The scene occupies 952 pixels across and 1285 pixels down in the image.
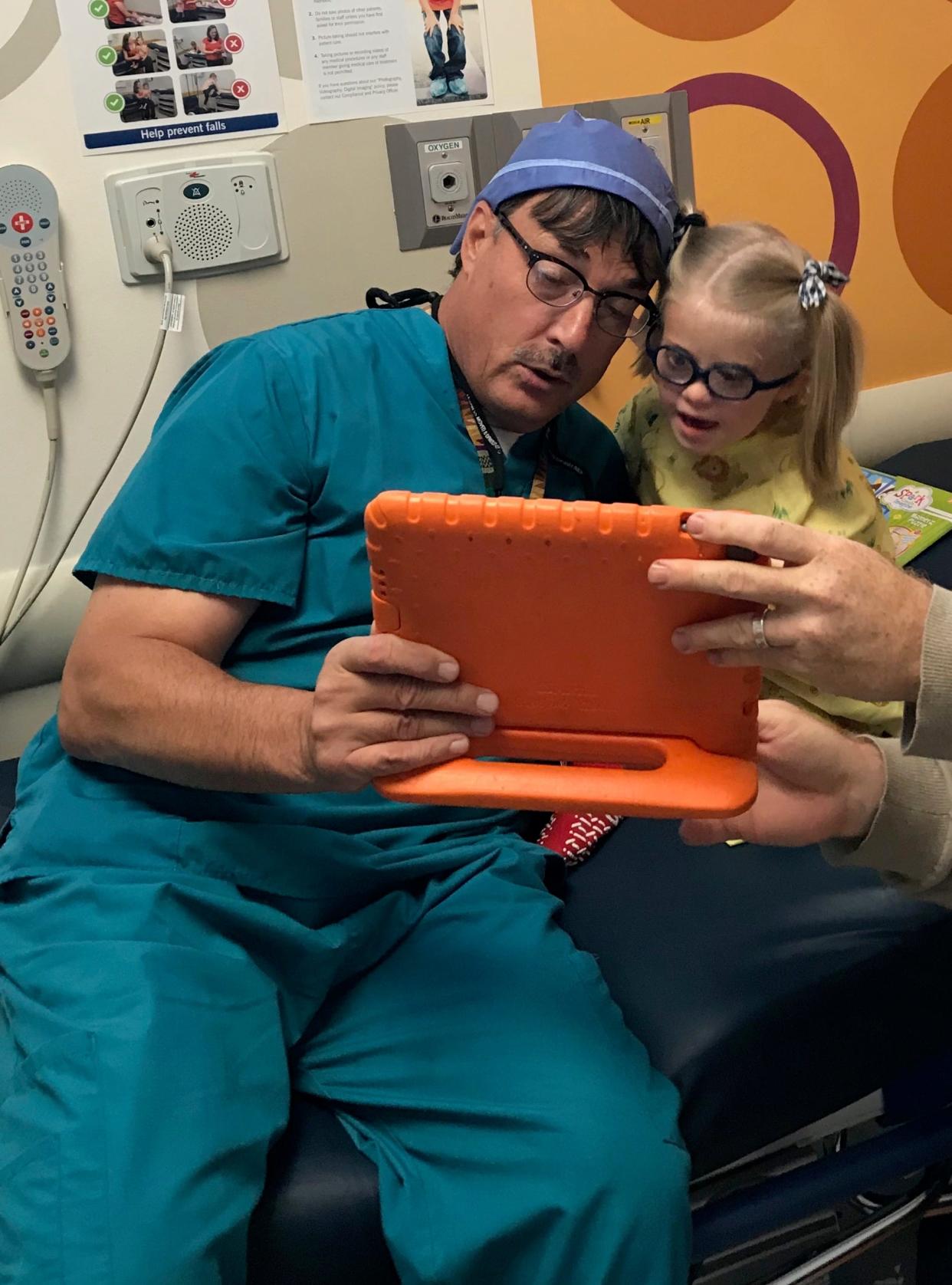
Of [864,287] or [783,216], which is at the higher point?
[783,216]

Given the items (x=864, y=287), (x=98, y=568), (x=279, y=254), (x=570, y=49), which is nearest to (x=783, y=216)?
(x=864, y=287)

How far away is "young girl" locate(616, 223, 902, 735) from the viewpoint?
1.29 metres

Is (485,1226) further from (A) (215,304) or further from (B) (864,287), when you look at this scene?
(B) (864,287)

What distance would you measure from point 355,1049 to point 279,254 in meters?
1.18

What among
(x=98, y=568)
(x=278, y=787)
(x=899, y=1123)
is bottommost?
(x=899, y=1123)

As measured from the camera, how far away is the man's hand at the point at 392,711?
0.86m

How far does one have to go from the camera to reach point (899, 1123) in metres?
1.21

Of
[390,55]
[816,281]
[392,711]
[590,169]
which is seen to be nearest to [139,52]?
[390,55]

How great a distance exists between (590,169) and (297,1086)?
986 millimetres

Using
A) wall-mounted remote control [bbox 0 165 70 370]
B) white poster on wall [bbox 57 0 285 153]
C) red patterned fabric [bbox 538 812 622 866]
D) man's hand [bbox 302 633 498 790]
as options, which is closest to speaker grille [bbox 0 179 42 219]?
wall-mounted remote control [bbox 0 165 70 370]

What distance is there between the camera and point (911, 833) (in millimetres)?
1024

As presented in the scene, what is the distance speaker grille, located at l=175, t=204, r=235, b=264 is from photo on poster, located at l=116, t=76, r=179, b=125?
133 millimetres

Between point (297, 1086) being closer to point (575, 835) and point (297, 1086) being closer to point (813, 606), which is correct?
point (575, 835)

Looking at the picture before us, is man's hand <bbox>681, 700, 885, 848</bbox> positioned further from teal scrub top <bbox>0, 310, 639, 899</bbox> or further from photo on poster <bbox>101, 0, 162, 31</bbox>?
photo on poster <bbox>101, 0, 162, 31</bbox>
